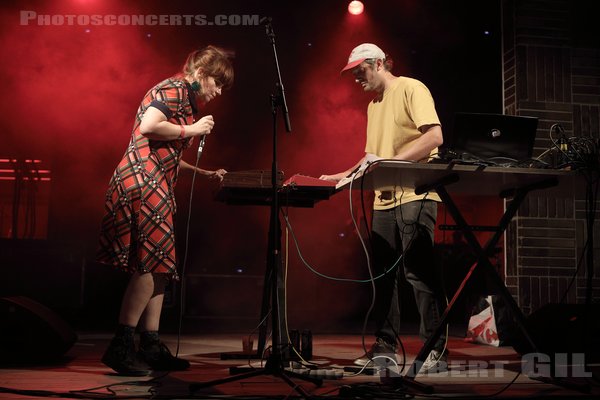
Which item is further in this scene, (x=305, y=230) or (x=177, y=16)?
(x=305, y=230)

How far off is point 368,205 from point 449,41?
7.69 ft

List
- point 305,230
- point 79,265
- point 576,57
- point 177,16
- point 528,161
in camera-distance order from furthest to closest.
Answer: point 305,230
point 177,16
point 79,265
point 576,57
point 528,161

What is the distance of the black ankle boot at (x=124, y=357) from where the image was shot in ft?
9.50

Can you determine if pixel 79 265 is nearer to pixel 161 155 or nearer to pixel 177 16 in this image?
pixel 177 16

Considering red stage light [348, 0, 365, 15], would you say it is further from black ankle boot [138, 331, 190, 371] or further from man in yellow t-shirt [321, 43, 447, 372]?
black ankle boot [138, 331, 190, 371]

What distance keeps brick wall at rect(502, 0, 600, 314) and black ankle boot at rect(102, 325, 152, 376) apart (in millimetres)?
3210

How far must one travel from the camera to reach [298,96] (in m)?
8.00

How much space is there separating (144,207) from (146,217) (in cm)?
5

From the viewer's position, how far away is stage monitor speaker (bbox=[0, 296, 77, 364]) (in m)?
3.36

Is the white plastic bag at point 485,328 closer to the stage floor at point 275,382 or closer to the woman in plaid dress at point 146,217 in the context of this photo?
the stage floor at point 275,382

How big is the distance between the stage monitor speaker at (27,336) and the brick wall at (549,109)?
135 inches

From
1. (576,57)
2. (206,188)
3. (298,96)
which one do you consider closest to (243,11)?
(298,96)

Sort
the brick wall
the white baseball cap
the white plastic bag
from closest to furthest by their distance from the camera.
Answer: the white baseball cap
the white plastic bag
the brick wall

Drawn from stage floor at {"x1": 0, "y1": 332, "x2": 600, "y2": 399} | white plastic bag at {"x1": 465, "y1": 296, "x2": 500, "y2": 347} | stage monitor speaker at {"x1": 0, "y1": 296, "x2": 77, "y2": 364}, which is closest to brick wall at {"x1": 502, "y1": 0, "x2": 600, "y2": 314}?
white plastic bag at {"x1": 465, "y1": 296, "x2": 500, "y2": 347}
